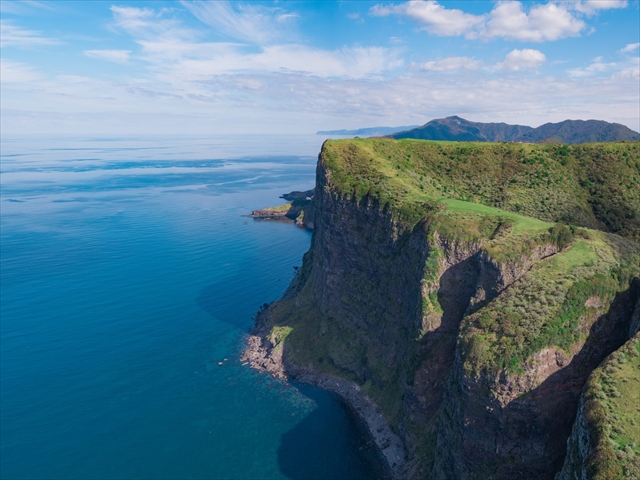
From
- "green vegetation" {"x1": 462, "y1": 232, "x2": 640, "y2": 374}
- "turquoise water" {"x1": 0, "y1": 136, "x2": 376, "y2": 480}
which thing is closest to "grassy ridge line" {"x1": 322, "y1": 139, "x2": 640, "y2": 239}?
"green vegetation" {"x1": 462, "y1": 232, "x2": 640, "y2": 374}

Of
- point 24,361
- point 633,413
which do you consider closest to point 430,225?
point 633,413

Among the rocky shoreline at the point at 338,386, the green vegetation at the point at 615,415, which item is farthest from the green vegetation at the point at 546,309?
the rocky shoreline at the point at 338,386

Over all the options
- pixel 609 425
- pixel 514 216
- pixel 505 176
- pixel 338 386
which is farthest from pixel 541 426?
pixel 505 176

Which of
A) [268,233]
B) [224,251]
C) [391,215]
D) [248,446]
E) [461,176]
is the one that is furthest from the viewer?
[268,233]

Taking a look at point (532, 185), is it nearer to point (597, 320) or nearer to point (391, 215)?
point (391, 215)

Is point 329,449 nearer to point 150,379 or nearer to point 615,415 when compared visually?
point 150,379

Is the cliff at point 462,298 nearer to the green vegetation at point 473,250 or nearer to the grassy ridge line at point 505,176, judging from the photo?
the green vegetation at point 473,250
